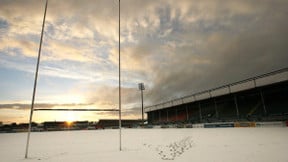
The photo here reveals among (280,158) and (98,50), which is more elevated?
(98,50)

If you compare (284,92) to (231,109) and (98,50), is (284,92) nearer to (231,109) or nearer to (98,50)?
(231,109)

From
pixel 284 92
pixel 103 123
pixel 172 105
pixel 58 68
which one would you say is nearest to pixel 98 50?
pixel 58 68

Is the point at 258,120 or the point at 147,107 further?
the point at 147,107

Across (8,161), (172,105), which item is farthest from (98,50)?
(172,105)

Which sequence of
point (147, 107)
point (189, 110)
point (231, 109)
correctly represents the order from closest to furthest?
1. point (231, 109)
2. point (189, 110)
3. point (147, 107)

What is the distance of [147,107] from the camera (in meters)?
55.0

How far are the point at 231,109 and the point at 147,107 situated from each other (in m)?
27.6

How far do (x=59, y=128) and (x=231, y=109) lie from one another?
52.5 metres

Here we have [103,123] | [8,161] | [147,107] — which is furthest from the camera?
[103,123]

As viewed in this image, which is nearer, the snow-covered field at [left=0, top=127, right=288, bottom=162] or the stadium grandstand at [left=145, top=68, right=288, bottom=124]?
the snow-covered field at [left=0, top=127, right=288, bottom=162]

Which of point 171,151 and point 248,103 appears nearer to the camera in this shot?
point 171,151

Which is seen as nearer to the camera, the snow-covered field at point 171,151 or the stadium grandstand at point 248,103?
the snow-covered field at point 171,151

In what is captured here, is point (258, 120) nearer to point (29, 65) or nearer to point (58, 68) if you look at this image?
point (58, 68)

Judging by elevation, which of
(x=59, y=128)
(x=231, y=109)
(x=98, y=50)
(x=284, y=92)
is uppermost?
(x=98, y=50)
